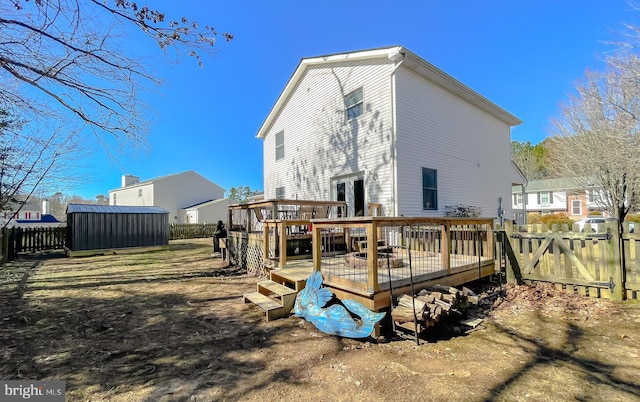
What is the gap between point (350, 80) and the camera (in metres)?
10.3

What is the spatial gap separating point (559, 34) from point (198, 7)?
1177cm

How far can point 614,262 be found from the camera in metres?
4.73

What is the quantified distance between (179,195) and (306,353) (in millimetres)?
31412

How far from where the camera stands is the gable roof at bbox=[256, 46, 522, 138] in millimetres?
8664

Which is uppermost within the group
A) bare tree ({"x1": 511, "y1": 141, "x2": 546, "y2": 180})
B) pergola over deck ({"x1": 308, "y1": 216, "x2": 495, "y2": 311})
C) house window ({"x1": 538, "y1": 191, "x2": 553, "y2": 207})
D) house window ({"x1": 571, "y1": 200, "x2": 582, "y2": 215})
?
bare tree ({"x1": 511, "y1": 141, "x2": 546, "y2": 180})

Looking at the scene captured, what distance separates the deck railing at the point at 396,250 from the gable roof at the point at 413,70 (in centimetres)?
515

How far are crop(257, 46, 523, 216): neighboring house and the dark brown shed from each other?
24.0 ft

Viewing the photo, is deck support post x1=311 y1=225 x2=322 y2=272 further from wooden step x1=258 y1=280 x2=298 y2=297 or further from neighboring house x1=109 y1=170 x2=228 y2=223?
neighboring house x1=109 y1=170 x2=228 y2=223

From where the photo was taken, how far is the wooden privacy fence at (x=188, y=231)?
22516 mm

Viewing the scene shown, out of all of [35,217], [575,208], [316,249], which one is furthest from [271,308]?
[35,217]

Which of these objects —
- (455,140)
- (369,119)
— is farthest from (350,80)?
(455,140)

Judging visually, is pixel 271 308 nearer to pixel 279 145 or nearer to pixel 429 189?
pixel 429 189

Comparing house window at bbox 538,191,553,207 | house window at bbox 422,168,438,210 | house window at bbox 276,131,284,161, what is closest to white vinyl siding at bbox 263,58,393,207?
house window at bbox 276,131,284,161

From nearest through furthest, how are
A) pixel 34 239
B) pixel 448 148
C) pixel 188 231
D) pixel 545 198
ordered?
1. pixel 448 148
2. pixel 34 239
3. pixel 188 231
4. pixel 545 198
